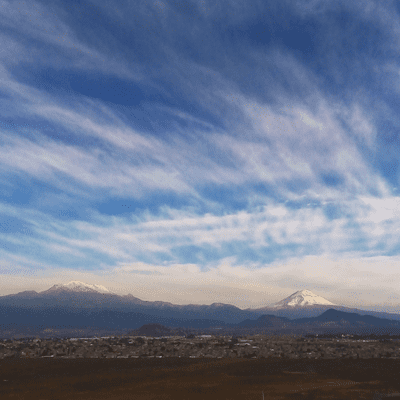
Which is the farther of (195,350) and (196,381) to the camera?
(195,350)

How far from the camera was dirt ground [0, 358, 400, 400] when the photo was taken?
2587 cm

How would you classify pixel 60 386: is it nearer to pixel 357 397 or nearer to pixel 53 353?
pixel 357 397

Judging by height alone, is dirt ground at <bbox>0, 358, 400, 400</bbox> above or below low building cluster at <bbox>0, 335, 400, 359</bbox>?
above

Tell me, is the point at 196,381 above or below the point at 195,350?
above

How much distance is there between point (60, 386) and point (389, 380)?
89.5 feet

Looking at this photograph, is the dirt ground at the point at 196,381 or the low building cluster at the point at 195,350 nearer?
the dirt ground at the point at 196,381

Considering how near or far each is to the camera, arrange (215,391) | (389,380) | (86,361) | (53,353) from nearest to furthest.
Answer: (215,391), (389,380), (86,361), (53,353)

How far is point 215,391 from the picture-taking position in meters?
27.1

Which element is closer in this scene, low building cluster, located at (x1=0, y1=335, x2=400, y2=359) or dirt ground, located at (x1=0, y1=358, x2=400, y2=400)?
dirt ground, located at (x1=0, y1=358, x2=400, y2=400)

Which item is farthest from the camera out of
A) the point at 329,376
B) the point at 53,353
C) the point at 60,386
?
the point at 53,353

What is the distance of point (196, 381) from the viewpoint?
3162cm

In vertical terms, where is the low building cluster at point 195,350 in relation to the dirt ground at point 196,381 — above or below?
below

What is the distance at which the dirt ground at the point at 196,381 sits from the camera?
25867mm

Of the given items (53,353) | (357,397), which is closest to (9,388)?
(357,397)
